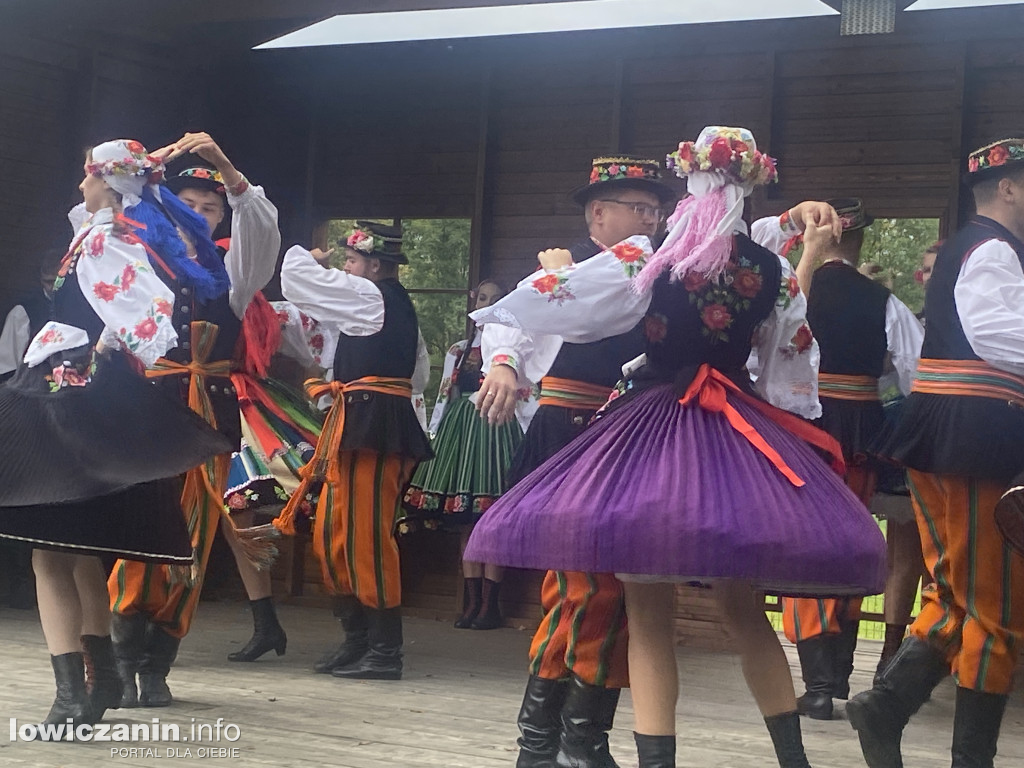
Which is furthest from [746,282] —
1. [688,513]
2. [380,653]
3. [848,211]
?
[380,653]

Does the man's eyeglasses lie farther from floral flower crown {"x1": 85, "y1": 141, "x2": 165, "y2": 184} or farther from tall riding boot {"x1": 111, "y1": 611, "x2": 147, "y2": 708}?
tall riding boot {"x1": 111, "y1": 611, "x2": 147, "y2": 708}

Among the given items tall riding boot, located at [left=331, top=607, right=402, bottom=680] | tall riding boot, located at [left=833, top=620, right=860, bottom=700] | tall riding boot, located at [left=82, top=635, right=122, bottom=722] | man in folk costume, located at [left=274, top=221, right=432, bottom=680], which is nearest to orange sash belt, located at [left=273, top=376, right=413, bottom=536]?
man in folk costume, located at [left=274, top=221, right=432, bottom=680]

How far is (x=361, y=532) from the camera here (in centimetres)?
500

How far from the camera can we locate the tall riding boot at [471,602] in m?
6.55

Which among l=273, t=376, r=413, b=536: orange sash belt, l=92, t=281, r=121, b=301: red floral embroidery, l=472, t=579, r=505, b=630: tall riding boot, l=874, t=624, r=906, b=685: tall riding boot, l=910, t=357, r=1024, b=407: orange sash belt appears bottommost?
l=472, t=579, r=505, b=630: tall riding boot

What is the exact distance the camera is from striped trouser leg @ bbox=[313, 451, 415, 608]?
4.99m

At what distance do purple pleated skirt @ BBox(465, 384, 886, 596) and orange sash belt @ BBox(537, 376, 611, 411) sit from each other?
828 mm

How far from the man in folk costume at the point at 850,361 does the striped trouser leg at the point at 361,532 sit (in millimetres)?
1386

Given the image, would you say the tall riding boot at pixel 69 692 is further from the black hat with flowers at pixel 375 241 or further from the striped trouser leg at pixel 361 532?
the black hat with flowers at pixel 375 241

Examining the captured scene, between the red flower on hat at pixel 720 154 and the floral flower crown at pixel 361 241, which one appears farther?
the floral flower crown at pixel 361 241

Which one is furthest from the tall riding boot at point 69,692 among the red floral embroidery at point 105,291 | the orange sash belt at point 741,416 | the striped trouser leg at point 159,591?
the orange sash belt at point 741,416

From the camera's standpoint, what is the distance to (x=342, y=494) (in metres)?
5.03

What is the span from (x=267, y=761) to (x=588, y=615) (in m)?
0.87

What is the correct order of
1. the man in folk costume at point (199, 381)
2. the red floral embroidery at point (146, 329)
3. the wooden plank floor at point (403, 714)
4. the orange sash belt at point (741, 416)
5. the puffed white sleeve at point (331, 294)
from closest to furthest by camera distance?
the orange sash belt at point (741, 416)
the red floral embroidery at point (146, 329)
the wooden plank floor at point (403, 714)
the man in folk costume at point (199, 381)
the puffed white sleeve at point (331, 294)
